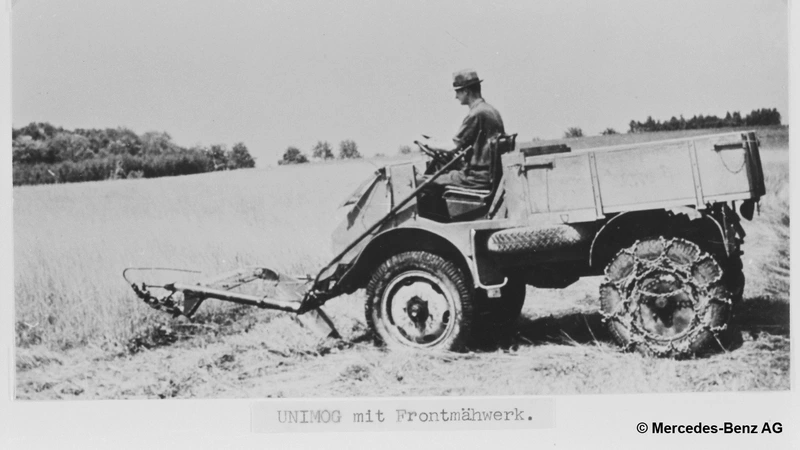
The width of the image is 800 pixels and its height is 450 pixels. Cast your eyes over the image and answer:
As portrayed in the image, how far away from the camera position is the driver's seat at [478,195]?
7215 mm

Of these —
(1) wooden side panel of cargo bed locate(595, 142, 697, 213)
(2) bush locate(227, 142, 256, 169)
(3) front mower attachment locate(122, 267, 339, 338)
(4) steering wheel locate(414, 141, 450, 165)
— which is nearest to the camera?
(1) wooden side panel of cargo bed locate(595, 142, 697, 213)

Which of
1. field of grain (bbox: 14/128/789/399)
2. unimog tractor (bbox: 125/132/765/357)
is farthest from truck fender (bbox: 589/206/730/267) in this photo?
field of grain (bbox: 14/128/789/399)

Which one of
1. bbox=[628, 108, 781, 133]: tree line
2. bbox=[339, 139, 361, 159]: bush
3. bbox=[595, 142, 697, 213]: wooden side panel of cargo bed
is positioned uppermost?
bbox=[339, 139, 361, 159]: bush

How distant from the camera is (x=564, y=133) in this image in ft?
25.5

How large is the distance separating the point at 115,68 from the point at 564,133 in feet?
11.7

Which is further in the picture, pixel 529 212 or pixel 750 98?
pixel 750 98

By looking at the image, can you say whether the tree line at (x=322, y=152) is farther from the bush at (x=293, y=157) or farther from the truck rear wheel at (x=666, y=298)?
the truck rear wheel at (x=666, y=298)

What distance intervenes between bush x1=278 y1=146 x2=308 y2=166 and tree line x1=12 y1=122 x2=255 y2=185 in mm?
266

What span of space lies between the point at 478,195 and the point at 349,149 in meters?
1.22

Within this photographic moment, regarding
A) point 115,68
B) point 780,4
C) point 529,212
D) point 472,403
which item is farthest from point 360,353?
point 780,4

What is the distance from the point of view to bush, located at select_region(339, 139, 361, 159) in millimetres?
7910

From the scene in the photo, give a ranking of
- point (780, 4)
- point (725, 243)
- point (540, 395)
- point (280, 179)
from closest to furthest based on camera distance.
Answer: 1. point (725, 243)
2. point (540, 395)
3. point (780, 4)
4. point (280, 179)

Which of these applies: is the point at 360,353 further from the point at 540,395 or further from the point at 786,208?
the point at 786,208

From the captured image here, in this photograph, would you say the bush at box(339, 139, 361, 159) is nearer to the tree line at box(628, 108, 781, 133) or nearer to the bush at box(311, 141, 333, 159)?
the bush at box(311, 141, 333, 159)
